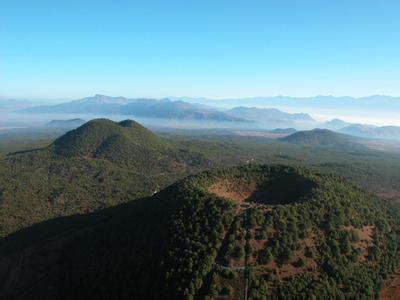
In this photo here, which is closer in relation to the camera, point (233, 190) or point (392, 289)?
point (392, 289)

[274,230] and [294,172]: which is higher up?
[294,172]

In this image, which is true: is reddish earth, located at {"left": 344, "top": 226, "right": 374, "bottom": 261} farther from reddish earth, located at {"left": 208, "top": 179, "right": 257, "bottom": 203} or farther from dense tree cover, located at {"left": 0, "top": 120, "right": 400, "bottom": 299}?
reddish earth, located at {"left": 208, "top": 179, "right": 257, "bottom": 203}

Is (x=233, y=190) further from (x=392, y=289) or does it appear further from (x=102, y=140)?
(x=102, y=140)

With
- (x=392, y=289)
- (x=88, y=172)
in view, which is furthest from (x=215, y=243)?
(x=88, y=172)

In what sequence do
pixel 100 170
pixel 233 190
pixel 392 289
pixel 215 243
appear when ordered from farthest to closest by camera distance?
pixel 100 170
pixel 233 190
pixel 392 289
pixel 215 243

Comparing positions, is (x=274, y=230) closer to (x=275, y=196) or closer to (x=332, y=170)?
(x=275, y=196)

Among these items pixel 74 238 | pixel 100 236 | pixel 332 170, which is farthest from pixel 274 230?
pixel 332 170

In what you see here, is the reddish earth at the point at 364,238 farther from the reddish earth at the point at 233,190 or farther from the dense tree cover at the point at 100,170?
the dense tree cover at the point at 100,170

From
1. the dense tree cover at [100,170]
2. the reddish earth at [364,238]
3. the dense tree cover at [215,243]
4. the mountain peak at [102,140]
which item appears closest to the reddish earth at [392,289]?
the dense tree cover at [215,243]
